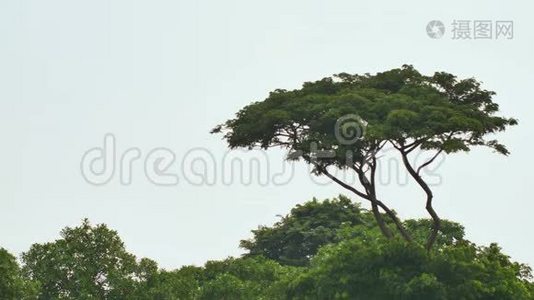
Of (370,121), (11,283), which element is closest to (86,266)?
(11,283)

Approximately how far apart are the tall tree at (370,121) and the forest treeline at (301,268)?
304cm

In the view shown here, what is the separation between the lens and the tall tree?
127 ft

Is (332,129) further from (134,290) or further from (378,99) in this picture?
(134,290)

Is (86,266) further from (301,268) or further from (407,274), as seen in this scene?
(407,274)

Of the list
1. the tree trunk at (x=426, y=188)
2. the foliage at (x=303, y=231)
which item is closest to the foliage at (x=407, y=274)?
the tree trunk at (x=426, y=188)

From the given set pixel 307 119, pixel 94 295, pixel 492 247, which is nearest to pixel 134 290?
pixel 94 295

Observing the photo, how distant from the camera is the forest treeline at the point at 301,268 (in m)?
36.2

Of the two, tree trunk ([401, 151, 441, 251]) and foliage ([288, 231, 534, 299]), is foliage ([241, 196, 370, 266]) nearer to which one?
tree trunk ([401, 151, 441, 251])

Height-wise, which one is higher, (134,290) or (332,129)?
(332,129)

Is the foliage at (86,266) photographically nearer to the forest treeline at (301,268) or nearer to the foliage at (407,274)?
the forest treeline at (301,268)

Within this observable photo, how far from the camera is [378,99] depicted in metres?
40.1

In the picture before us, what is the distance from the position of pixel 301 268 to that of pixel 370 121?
10.5m

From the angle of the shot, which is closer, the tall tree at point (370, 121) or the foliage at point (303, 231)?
the tall tree at point (370, 121)

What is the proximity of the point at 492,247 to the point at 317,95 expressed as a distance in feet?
29.6
